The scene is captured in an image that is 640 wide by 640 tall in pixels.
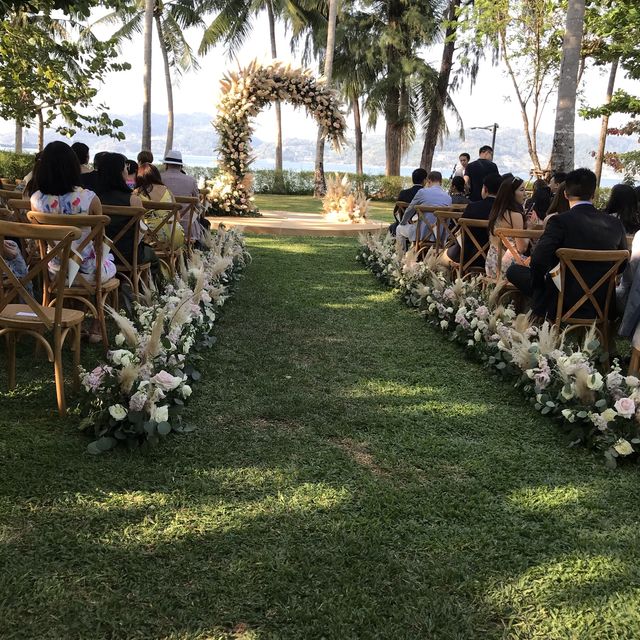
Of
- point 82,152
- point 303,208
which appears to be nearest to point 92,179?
point 82,152

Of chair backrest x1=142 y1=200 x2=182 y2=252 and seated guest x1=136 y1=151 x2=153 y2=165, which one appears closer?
chair backrest x1=142 y1=200 x2=182 y2=252

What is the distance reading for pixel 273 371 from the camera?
4137mm

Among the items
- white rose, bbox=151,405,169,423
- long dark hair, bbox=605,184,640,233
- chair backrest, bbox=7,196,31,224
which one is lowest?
white rose, bbox=151,405,169,423

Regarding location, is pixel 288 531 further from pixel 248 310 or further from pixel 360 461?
pixel 248 310

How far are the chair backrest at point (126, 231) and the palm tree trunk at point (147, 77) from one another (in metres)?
16.2

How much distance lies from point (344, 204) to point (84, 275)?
998 centimetres

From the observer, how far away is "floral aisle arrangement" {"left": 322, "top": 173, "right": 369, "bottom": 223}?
1338 centimetres

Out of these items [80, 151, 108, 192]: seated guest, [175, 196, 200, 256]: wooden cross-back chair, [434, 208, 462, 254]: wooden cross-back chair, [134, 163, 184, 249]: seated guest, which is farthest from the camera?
[434, 208, 462, 254]: wooden cross-back chair

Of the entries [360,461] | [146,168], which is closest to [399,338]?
[360,461]

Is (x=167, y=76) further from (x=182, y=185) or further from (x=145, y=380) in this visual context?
(x=145, y=380)

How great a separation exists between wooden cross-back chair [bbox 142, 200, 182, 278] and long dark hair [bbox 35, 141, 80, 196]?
1.38 metres

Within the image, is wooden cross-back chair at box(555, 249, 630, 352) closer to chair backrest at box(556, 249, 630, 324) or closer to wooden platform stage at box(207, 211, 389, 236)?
chair backrest at box(556, 249, 630, 324)

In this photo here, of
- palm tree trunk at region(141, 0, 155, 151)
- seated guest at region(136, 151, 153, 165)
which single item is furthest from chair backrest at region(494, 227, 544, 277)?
palm tree trunk at region(141, 0, 155, 151)

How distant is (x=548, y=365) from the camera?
3.70 metres
